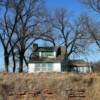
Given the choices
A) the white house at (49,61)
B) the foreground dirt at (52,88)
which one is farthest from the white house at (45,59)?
the foreground dirt at (52,88)

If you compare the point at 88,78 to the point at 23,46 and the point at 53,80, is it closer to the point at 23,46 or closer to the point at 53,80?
the point at 53,80

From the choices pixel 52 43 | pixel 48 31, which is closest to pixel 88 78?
pixel 48 31

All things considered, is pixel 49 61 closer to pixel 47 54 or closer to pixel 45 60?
pixel 45 60

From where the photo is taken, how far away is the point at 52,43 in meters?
64.4

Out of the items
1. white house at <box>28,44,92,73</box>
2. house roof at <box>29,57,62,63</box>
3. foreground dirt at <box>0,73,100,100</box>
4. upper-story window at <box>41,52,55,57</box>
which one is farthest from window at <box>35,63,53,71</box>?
foreground dirt at <box>0,73,100,100</box>

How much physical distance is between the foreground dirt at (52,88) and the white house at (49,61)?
42856mm

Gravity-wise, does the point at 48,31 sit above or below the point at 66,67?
above

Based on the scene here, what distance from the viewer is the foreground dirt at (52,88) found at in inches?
762

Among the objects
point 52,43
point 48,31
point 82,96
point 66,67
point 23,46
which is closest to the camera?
point 82,96

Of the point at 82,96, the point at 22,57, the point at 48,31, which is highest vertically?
the point at 48,31

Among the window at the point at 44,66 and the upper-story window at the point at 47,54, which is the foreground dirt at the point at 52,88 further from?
the upper-story window at the point at 47,54

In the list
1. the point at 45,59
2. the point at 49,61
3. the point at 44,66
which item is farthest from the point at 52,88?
the point at 45,59

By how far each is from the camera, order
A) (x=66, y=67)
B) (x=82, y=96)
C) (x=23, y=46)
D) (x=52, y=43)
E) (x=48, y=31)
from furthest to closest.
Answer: (x=66, y=67), (x=52, y=43), (x=48, y=31), (x=23, y=46), (x=82, y=96)

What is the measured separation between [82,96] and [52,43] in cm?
4523
